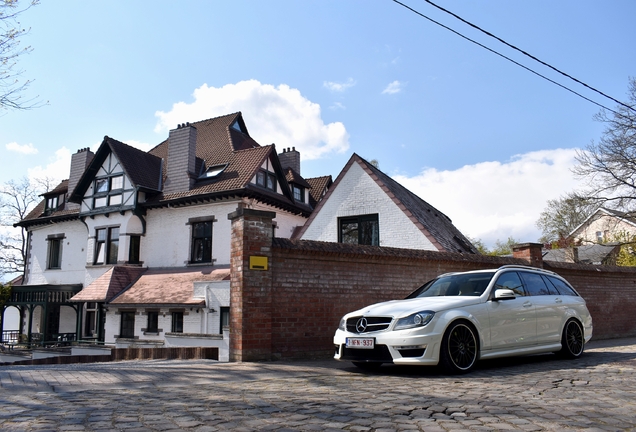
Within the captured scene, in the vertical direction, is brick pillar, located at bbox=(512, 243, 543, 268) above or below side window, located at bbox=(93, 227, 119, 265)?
below

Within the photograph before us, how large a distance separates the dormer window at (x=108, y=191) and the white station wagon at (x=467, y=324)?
20814 millimetres

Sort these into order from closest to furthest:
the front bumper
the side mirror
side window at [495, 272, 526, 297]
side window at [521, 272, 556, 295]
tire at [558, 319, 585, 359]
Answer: the front bumper < the side mirror < side window at [495, 272, 526, 297] < side window at [521, 272, 556, 295] < tire at [558, 319, 585, 359]

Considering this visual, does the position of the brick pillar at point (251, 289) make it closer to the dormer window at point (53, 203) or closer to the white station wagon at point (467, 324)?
the white station wagon at point (467, 324)

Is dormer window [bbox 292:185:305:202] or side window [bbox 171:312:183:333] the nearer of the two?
side window [bbox 171:312:183:333]

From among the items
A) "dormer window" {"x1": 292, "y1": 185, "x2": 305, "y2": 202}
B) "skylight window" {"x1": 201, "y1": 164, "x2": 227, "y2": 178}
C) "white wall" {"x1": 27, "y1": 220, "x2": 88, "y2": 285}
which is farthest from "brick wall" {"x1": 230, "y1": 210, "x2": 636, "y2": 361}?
"white wall" {"x1": 27, "y1": 220, "x2": 88, "y2": 285}

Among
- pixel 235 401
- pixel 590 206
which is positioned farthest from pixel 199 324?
pixel 590 206

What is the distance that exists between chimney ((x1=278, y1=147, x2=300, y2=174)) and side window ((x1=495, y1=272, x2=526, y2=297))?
21877mm

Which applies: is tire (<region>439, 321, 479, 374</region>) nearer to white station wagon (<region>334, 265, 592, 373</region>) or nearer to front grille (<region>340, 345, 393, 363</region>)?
white station wagon (<region>334, 265, 592, 373</region>)

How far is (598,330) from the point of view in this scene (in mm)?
14891

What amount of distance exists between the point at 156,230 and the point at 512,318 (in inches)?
793

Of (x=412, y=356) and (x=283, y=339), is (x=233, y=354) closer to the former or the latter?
(x=283, y=339)

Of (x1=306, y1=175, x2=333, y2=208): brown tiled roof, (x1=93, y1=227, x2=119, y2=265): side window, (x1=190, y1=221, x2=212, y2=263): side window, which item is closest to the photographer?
(x1=190, y1=221, x2=212, y2=263): side window

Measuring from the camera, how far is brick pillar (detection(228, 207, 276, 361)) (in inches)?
326

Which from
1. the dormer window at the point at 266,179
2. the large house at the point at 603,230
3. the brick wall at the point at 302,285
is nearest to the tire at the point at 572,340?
the brick wall at the point at 302,285
